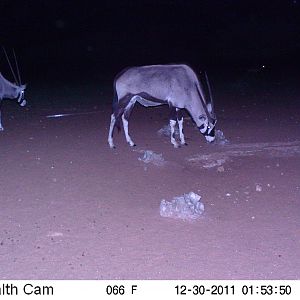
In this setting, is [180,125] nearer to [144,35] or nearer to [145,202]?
[145,202]

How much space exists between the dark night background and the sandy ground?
45.4 feet

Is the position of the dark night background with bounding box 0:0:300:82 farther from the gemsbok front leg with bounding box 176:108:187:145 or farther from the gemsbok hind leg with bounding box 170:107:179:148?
the gemsbok hind leg with bounding box 170:107:179:148

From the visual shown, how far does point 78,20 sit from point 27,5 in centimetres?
520

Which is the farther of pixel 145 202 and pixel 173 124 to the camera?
pixel 173 124

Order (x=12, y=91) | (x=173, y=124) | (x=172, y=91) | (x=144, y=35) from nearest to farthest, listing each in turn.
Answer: (x=172, y=91)
(x=173, y=124)
(x=12, y=91)
(x=144, y=35)

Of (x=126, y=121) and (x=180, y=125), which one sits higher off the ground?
(x=126, y=121)

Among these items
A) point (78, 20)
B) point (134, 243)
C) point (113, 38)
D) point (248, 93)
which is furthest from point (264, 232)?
point (78, 20)

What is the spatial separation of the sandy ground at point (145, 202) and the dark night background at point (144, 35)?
45.4 feet

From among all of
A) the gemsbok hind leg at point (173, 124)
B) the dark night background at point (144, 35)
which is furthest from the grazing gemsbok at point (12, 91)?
the dark night background at point (144, 35)

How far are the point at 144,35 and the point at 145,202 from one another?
3832cm

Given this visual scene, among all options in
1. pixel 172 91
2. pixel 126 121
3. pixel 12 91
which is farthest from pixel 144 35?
pixel 172 91

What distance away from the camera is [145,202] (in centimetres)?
834

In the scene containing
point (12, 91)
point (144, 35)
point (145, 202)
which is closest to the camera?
point (145, 202)

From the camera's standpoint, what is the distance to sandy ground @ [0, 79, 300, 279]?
6.17m
